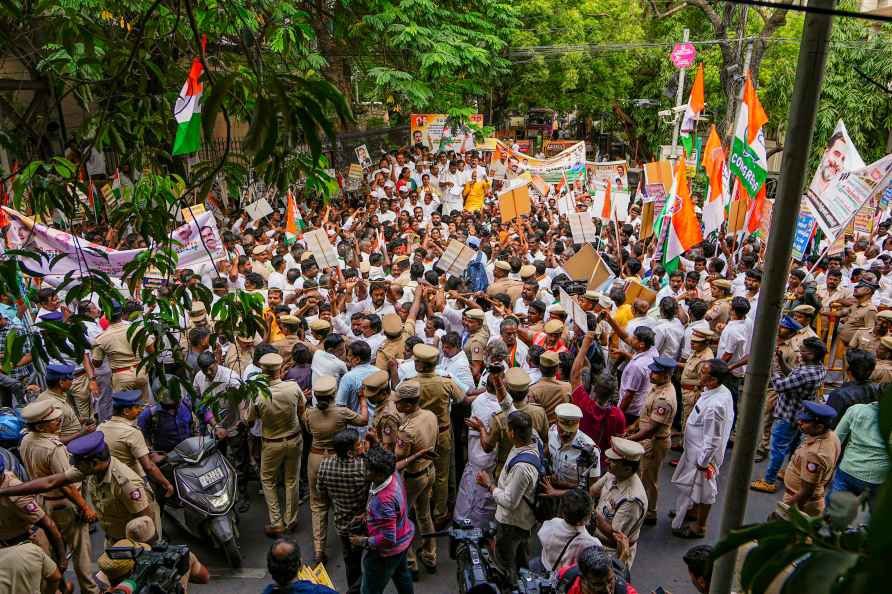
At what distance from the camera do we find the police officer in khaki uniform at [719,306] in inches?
295

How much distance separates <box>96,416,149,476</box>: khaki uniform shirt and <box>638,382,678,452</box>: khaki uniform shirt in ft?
13.0

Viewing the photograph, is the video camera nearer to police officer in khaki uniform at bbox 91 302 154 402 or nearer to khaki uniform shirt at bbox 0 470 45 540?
khaki uniform shirt at bbox 0 470 45 540

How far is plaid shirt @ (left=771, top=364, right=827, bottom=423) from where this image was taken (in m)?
5.91

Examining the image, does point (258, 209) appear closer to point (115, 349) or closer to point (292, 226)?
point (292, 226)

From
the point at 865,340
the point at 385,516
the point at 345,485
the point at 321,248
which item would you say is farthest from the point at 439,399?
the point at 865,340

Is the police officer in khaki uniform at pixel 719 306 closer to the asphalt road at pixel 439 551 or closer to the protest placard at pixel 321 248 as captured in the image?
the asphalt road at pixel 439 551

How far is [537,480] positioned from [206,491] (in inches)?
106

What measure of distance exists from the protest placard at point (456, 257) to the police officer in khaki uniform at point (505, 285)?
50 centimetres

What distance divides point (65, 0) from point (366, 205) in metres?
6.51

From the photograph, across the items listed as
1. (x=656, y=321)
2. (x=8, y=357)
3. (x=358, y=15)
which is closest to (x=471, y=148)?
(x=358, y=15)

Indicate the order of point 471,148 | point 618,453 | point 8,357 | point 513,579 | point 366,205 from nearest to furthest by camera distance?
point 8,357
point 618,453
point 513,579
point 366,205
point 471,148

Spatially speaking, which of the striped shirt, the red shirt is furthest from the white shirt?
the striped shirt

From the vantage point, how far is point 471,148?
18.2 meters

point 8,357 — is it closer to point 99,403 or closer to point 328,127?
point 328,127
